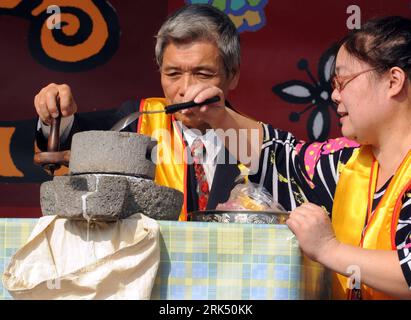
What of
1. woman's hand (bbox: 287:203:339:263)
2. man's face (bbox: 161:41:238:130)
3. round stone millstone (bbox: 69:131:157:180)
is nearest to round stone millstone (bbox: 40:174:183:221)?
round stone millstone (bbox: 69:131:157:180)

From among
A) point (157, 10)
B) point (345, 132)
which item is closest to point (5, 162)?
point (157, 10)

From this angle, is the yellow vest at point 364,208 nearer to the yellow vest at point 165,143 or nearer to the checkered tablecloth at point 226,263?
the checkered tablecloth at point 226,263

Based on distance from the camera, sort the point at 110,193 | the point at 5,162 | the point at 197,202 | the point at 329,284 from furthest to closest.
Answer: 1. the point at 5,162
2. the point at 197,202
3. the point at 329,284
4. the point at 110,193

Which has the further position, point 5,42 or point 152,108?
point 5,42

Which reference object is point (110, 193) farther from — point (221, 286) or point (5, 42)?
point (5, 42)

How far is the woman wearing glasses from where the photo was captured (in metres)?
1.97

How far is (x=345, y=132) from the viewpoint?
2.31 meters

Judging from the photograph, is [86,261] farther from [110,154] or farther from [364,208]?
[364,208]

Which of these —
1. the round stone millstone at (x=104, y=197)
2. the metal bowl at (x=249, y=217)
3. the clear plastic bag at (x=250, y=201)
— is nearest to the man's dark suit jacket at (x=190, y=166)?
the clear plastic bag at (x=250, y=201)

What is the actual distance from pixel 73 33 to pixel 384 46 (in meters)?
1.79

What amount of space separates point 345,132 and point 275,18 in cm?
159

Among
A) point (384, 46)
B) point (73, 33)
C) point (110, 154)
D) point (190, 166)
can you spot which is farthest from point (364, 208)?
point (73, 33)

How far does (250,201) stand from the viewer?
2.29m

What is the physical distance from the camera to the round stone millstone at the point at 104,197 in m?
1.91
